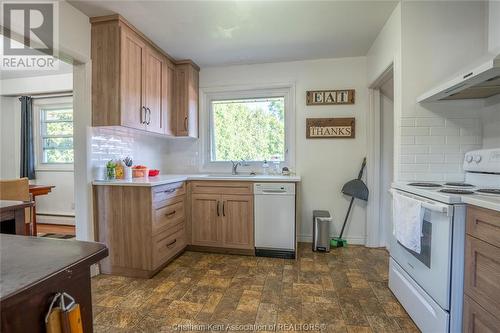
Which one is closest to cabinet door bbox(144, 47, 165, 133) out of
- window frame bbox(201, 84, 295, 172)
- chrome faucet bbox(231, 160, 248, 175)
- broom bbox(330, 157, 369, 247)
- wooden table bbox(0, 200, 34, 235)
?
→ window frame bbox(201, 84, 295, 172)

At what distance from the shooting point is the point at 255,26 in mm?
2352

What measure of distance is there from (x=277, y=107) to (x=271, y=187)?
3.93 ft

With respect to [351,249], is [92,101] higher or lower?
higher

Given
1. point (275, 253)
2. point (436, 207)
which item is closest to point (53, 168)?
point (275, 253)

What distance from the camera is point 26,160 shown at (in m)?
4.18

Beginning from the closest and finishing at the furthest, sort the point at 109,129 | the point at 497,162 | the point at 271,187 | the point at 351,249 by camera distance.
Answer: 1. the point at 497,162
2. the point at 109,129
3. the point at 271,187
4. the point at 351,249

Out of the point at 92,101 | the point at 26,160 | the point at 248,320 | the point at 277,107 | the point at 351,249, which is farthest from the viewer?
the point at 26,160

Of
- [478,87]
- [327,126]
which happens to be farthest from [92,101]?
[478,87]

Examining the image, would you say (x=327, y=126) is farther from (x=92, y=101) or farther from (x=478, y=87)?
(x=92, y=101)

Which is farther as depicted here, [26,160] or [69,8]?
[26,160]

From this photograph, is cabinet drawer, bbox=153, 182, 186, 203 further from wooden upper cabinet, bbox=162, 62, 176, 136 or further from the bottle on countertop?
the bottle on countertop

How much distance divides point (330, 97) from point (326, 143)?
572 mm

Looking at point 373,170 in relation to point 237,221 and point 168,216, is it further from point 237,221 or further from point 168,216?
point 168,216

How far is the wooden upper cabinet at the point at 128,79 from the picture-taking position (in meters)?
2.23
